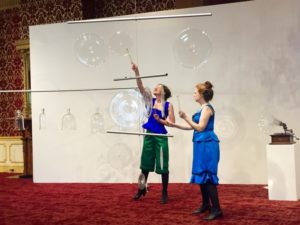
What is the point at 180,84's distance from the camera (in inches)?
272

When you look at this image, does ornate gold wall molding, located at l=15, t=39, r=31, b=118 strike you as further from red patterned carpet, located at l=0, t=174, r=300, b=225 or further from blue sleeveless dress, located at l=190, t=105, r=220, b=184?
blue sleeveless dress, located at l=190, t=105, r=220, b=184

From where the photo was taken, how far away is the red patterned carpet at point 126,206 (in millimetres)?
4449

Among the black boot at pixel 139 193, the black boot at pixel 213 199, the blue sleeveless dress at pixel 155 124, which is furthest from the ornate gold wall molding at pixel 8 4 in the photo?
the black boot at pixel 213 199

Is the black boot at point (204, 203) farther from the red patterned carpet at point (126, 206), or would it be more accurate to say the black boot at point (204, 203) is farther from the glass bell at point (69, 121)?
the glass bell at point (69, 121)

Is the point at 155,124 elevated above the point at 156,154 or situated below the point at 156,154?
above

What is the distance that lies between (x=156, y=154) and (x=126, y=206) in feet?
2.32

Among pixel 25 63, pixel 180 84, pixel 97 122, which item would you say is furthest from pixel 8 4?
pixel 180 84

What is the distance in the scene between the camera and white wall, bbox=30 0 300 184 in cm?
640

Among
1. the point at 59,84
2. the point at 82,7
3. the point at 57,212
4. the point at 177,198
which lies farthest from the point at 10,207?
the point at 82,7

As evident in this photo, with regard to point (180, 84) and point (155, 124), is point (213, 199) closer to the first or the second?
point (155, 124)

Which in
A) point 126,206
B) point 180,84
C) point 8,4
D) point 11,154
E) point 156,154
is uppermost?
point 8,4

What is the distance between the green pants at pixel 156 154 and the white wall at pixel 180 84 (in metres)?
1.54

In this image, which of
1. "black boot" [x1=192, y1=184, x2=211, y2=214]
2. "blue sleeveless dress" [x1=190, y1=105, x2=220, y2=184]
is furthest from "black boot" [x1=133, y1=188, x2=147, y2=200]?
"blue sleeveless dress" [x1=190, y1=105, x2=220, y2=184]

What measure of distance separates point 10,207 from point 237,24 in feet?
13.1
